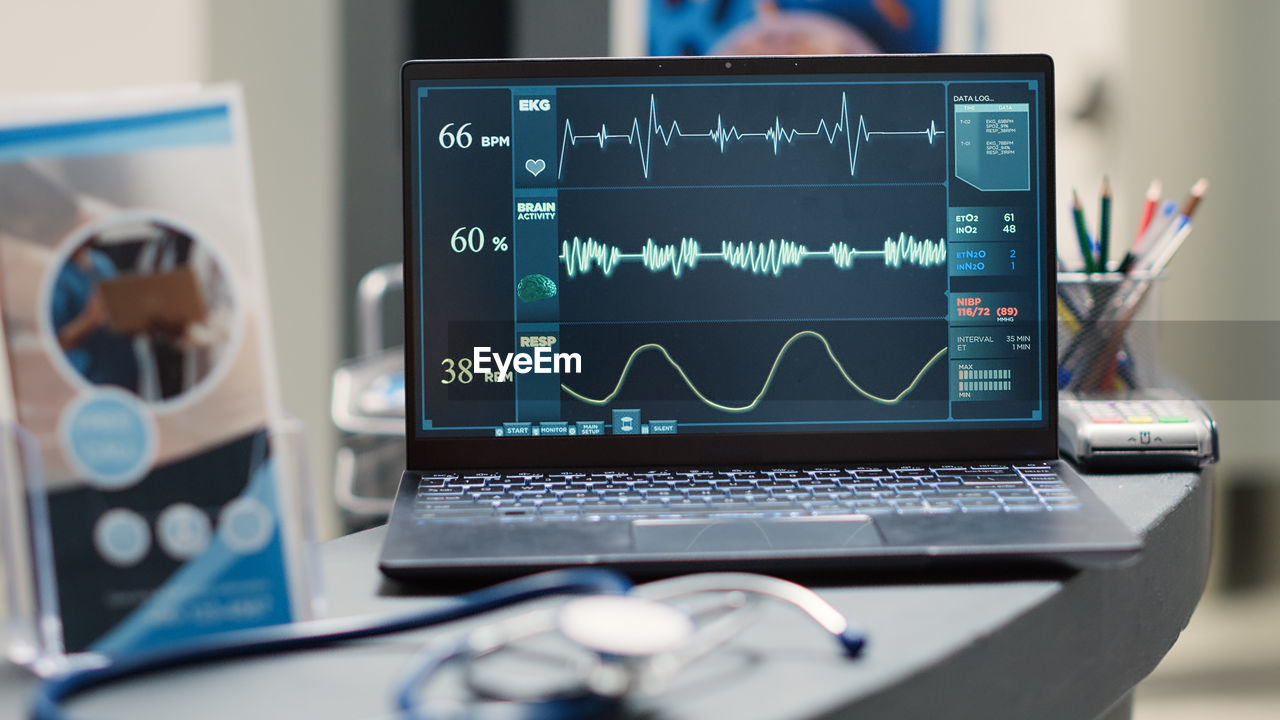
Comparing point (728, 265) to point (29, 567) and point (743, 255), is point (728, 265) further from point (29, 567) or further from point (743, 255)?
point (29, 567)

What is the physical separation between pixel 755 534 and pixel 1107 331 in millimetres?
438

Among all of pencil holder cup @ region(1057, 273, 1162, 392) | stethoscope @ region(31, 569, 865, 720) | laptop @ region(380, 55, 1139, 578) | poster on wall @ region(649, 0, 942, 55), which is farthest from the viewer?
poster on wall @ region(649, 0, 942, 55)

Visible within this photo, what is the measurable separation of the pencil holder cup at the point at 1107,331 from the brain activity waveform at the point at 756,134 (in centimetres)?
21

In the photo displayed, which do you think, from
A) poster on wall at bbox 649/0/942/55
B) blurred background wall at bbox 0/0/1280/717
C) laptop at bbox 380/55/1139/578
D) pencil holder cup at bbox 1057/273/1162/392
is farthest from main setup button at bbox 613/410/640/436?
poster on wall at bbox 649/0/942/55

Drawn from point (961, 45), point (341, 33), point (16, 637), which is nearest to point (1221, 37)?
point (961, 45)

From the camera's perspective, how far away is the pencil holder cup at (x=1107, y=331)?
2.84 ft

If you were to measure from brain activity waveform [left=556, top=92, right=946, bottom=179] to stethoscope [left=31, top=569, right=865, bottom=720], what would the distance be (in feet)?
1.16

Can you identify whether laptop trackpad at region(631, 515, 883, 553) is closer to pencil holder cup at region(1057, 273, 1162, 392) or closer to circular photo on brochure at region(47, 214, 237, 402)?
circular photo on brochure at region(47, 214, 237, 402)

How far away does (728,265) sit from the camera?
0.76 m

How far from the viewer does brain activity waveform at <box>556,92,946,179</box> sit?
2.51 ft

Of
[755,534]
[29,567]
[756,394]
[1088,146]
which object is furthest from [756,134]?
[1088,146]

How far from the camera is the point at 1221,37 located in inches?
81.5

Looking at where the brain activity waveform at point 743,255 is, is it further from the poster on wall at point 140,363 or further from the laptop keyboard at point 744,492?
the poster on wall at point 140,363

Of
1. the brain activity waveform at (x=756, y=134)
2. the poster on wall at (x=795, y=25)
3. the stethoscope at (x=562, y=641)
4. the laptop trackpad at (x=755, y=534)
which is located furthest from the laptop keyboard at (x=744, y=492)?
the poster on wall at (x=795, y=25)
